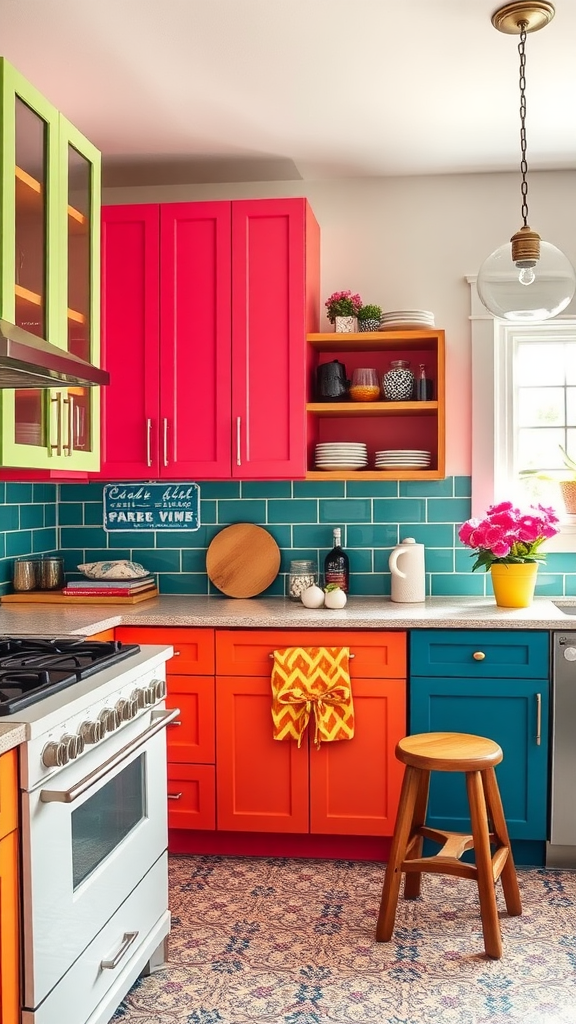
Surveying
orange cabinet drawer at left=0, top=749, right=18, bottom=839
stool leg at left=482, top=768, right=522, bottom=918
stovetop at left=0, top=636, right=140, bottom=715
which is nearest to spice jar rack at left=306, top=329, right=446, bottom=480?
stool leg at left=482, top=768, right=522, bottom=918

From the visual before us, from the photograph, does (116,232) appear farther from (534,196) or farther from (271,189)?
(534,196)

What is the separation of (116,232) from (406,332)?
1.21m

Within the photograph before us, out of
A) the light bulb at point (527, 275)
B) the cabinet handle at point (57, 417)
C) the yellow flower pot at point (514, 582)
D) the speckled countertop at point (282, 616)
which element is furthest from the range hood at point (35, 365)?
the yellow flower pot at point (514, 582)

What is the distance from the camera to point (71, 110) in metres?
3.21

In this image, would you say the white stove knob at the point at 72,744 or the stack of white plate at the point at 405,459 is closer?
the white stove knob at the point at 72,744

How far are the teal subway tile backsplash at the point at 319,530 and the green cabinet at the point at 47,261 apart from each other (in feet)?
3.35

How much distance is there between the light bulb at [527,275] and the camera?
8.23ft

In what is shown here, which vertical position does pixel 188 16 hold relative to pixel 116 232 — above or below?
above

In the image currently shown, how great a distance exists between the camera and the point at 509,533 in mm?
3459

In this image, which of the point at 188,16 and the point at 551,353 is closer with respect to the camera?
the point at 188,16

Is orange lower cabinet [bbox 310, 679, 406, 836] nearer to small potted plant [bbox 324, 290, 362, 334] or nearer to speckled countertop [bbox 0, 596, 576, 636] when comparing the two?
speckled countertop [bbox 0, 596, 576, 636]

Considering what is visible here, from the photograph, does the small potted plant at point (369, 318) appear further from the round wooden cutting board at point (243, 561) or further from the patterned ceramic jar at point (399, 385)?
the round wooden cutting board at point (243, 561)

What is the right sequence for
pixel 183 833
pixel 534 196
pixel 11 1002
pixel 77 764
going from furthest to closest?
pixel 534 196, pixel 183 833, pixel 77 764, pixel 11 1002

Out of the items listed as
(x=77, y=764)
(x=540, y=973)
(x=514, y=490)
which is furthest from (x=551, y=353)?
(x=77, y=764)
